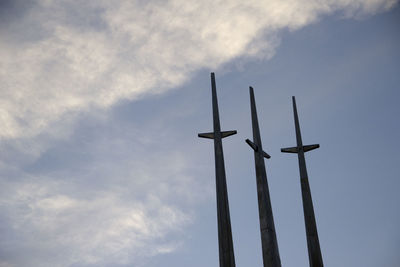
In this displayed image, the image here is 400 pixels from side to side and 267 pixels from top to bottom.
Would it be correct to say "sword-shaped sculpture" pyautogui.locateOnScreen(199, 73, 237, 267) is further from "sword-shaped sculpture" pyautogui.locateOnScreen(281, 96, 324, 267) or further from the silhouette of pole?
"sword-shaped sculpture" pyautogui.locateOnScreen(281, 96, 324, 267)

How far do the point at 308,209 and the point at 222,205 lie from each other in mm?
9411

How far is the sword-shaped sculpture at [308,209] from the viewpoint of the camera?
34719 millimetres

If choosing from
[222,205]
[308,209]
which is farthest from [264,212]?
[308,209]

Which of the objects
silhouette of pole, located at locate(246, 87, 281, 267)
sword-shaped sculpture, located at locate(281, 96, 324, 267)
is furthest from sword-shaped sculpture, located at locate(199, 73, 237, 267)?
sword-shaped sculpture, located at locate(281, 96, 324, 267)

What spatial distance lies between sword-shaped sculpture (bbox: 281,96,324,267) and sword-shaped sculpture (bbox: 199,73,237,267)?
7761 millimetres

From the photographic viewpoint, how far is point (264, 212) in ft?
109

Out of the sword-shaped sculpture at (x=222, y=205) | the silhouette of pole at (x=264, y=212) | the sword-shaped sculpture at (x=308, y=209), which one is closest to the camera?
the sword-shaped sculpture at (x=222, y=205)

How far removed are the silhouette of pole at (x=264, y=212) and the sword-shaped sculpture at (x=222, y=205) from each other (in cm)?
273

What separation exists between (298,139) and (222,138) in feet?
29.5

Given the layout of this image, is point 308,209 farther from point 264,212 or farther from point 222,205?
point 222,205

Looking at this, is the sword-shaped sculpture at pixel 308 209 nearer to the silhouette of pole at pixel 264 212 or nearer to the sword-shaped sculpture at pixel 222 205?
the silhouette of pole at pixel 264 212

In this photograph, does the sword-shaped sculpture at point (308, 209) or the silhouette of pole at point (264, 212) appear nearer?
the silhouette of pole at point (264, 212)

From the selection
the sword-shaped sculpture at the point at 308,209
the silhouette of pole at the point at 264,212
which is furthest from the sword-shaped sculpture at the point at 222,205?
the sword-shaped sculpture at the point at 308,209

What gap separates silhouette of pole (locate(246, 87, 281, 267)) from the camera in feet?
106
